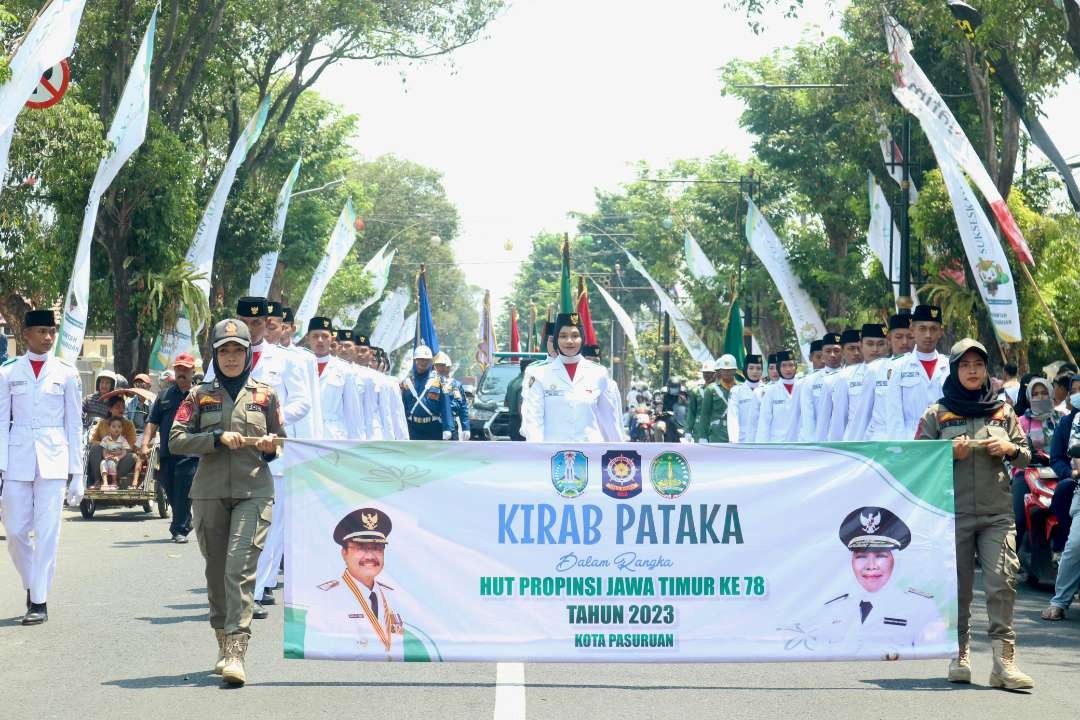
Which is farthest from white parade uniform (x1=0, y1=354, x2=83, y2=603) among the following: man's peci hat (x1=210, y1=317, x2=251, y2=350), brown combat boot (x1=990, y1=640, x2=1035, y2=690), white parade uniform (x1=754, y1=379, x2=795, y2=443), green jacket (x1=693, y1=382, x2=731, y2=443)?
green jacket (x1=693, y1=382, x2=731, y2=443)

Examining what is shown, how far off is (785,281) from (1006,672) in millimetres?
24325

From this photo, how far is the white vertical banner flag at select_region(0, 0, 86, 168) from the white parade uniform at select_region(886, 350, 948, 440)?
9.23m

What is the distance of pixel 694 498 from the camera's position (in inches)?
329

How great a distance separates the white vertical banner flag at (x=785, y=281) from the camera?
32281 mm

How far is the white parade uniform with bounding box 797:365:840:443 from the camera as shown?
1686 centimetres

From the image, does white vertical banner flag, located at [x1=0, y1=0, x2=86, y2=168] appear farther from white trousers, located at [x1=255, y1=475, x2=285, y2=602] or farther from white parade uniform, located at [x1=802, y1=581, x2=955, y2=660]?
white parade uniform, located at [x1=802, y1=581, x2=955, y2=660]

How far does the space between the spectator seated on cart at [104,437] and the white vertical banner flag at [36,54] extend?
4.14 meters

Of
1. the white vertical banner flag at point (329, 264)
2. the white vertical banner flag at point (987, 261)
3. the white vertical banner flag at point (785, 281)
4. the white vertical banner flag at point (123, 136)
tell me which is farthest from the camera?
the white vertical banner flag at point (329, 264)

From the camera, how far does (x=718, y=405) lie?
2289 centimetres

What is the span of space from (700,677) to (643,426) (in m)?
26.7

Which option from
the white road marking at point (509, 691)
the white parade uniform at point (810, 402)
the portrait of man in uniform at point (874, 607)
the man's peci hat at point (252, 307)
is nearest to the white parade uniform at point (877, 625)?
the portrait of man in uniform at point (874, 607)

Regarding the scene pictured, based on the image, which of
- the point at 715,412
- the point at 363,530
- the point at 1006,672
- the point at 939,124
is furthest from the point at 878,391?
the point at 715,412

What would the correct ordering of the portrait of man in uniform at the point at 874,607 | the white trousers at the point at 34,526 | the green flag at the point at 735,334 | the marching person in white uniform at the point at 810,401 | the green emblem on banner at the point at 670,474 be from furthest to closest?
the green flag at the point at 735,334
the marching person in white uniform at the point at 810,401
the white trousers at the point at 34,526
the green emblem on banner at the point at 670,474
the portrait of man in uniform at the point at 874,607

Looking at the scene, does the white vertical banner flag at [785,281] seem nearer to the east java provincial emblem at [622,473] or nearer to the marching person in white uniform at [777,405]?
the marching person in white uniform at [777,405]
